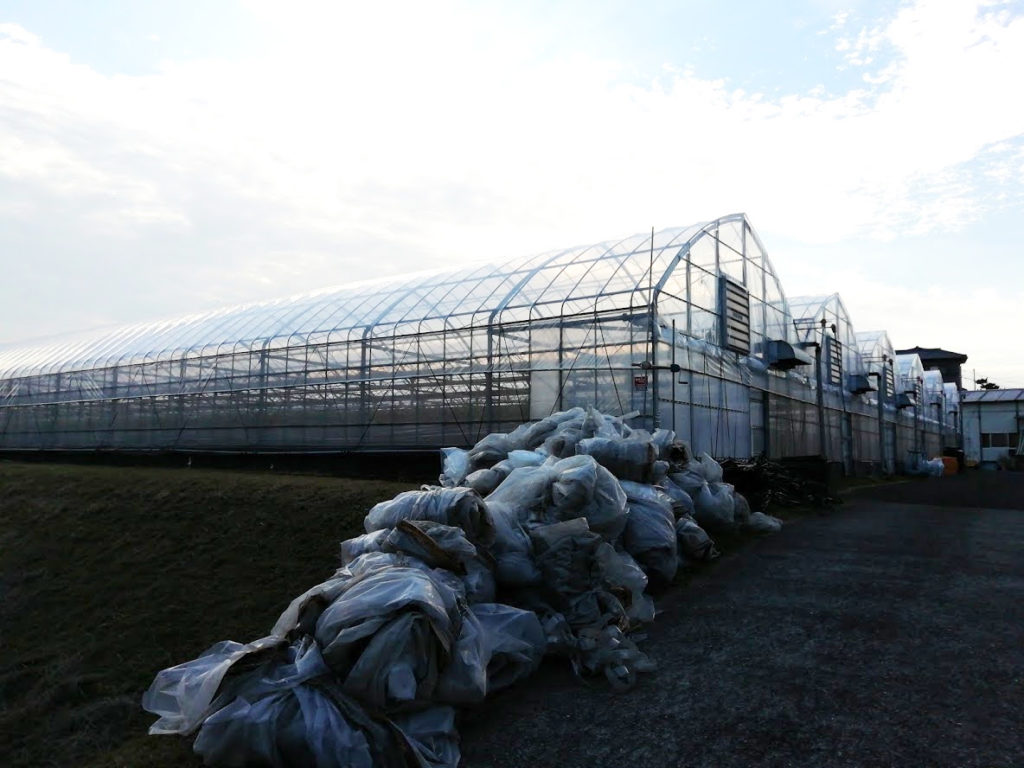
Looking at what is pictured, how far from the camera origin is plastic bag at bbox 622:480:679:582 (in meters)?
7.05

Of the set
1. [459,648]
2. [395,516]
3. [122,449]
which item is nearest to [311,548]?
[395,516]

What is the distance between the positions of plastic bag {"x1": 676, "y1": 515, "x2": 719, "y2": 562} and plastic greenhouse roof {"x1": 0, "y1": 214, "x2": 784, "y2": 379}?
6.25 meters

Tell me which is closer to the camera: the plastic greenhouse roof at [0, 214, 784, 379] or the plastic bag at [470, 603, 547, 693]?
the plastic bag at [470, 603, 547, 693]

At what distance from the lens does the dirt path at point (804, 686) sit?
393 cm

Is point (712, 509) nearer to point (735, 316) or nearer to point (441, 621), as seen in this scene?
point (441, 621)

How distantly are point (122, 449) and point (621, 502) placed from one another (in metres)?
19.0

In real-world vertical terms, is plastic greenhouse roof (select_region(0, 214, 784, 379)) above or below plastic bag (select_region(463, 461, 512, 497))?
above

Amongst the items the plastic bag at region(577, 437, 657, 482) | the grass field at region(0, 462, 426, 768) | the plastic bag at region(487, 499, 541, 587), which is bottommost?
the grass field at region(0, 462, 426, 768)

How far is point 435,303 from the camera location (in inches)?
655

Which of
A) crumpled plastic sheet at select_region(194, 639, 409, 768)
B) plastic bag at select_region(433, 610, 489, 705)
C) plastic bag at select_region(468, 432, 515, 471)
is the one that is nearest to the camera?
crumpled plastic sheet at select_region(194, 639, 409, 768)

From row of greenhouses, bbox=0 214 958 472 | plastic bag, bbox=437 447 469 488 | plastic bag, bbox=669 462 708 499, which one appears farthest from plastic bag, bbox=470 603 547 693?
row of greenhouses, bbox=0 214 958 472

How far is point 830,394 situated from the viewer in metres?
24.0

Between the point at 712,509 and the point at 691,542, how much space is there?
4.68ft

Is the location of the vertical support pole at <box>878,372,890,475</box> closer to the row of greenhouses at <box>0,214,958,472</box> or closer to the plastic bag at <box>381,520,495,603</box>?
the row of greenhouses at <box>0,214,958,472</box>
